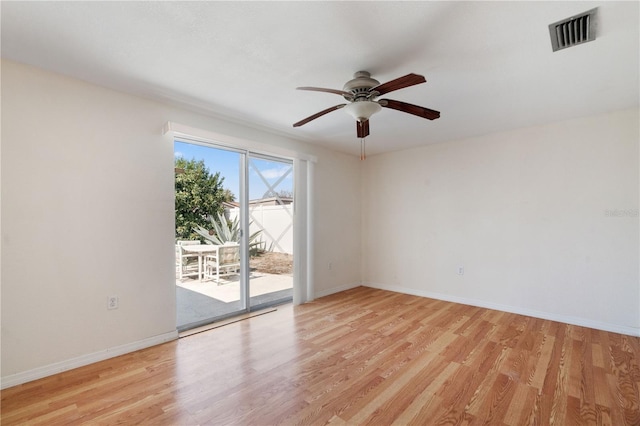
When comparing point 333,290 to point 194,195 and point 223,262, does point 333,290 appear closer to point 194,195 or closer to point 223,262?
point 223,262

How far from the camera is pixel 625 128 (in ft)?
10.2

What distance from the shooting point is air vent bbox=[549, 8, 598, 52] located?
65.7 inches

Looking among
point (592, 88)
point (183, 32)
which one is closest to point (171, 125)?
point (183, 32)

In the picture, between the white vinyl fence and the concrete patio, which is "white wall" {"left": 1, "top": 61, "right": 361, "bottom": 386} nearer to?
the concrete patio

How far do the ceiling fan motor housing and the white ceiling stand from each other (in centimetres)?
6

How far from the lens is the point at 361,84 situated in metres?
2.23

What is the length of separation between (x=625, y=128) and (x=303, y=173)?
368 centimetres

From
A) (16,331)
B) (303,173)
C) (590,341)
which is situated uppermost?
(303,173)

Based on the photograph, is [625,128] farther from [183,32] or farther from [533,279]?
[183,32]

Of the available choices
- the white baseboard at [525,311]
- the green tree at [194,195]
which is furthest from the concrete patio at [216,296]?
the white baseboard at [525,311]

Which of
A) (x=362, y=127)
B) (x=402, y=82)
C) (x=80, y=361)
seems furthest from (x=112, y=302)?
(x=402, y=82)

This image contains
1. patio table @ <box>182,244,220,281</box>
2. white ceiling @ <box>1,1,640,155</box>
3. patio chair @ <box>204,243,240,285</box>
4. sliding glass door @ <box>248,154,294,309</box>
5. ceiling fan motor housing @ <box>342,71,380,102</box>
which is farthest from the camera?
sliding glass door @ <box>248,154,294,309</box>

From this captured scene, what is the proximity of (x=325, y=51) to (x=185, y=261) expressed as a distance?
270cm

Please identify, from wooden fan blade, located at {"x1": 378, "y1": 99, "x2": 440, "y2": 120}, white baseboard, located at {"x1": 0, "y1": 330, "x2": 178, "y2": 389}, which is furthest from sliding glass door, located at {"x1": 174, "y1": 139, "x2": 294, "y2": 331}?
wooden fan blade, located at {"x1": 378, "y1": 99, "x2": 440, "y2": 120}
